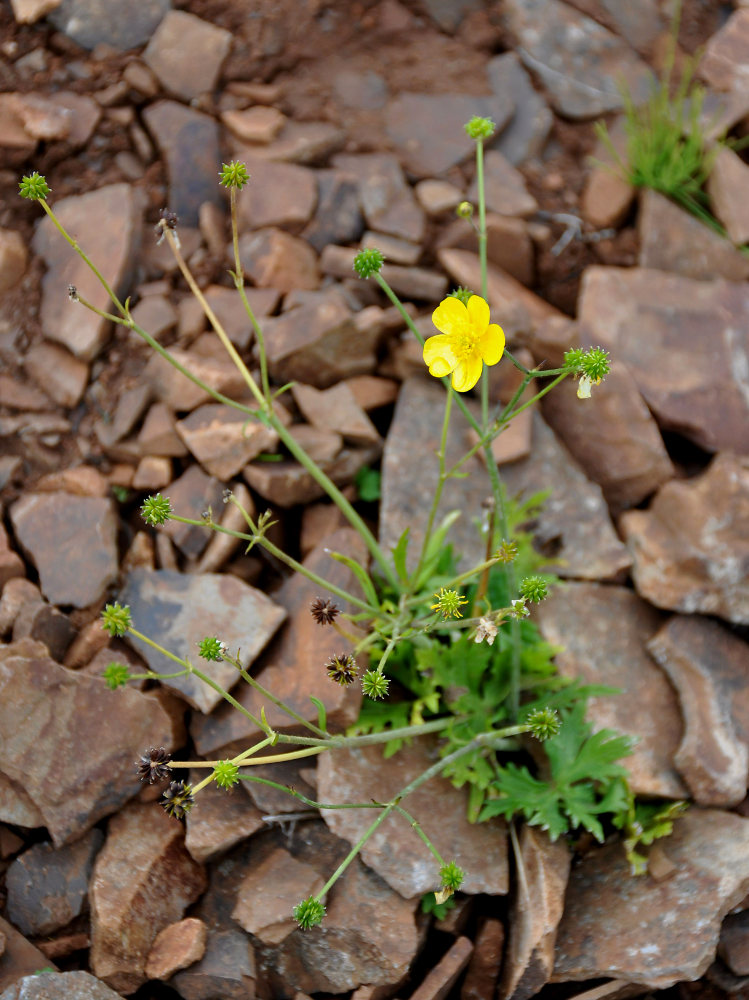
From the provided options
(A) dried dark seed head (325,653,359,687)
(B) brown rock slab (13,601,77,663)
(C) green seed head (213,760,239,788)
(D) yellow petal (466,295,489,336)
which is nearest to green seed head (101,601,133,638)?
(C) green seed head (213,760,239,788)

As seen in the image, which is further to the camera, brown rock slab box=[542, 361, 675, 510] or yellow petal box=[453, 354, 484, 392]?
brown rock slab box=[542, 361, 675, 510]

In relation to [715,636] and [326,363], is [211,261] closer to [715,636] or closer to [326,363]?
[326,363]

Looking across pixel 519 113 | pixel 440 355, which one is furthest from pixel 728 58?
pixel 440 355

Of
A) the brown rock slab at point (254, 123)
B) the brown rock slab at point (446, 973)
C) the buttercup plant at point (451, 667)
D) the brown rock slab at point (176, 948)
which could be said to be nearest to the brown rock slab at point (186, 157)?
the brown rock slab at point (254, 123)

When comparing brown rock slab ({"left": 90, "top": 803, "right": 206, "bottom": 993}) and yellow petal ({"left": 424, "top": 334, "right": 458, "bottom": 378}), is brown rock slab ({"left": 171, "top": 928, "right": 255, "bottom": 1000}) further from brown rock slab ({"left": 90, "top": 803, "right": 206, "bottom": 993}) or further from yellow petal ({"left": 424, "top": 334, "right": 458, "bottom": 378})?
yellow petal ({"left": 424, "top": 334, "right": 458, "bottom": 378})

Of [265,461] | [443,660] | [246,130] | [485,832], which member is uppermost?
[246,130]

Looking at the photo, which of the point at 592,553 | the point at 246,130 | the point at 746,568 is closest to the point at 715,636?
the point at 746,568

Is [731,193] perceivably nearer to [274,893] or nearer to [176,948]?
[274,893]
